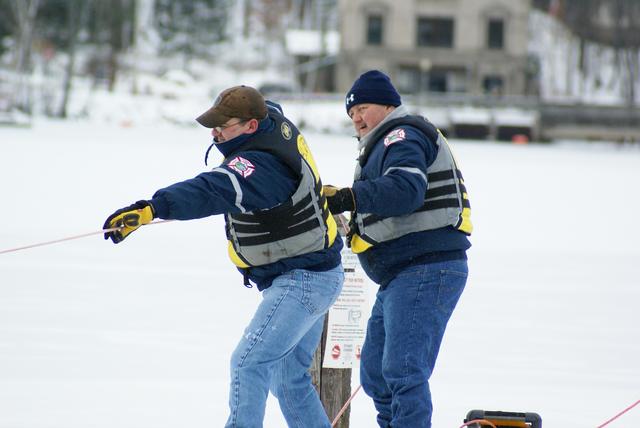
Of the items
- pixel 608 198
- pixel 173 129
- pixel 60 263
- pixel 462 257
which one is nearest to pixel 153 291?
pixel 60 263

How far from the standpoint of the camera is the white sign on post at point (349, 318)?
4.58 metres

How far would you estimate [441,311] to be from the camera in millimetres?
3934

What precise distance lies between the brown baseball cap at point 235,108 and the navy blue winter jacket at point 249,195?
0.09 m

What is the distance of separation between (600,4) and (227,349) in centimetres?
6274

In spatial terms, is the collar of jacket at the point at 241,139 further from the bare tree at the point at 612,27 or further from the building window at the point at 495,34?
the bare tree at the point at 612,27

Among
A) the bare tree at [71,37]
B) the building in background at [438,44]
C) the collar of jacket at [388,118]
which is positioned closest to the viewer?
the collar of jacket at [388,118]

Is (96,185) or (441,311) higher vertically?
(441,311)

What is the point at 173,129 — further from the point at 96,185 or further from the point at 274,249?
the point at 274,249

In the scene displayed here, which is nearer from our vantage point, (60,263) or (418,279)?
(418,279)

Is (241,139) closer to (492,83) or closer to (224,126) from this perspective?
(224,126)

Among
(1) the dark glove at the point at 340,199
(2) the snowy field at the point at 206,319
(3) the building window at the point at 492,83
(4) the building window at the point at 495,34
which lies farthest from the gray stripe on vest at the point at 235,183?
(4) the building window at the point at 495,34

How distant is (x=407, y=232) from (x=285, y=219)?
542mm

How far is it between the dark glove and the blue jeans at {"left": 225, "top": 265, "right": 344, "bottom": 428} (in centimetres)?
26

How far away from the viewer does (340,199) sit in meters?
3.73
